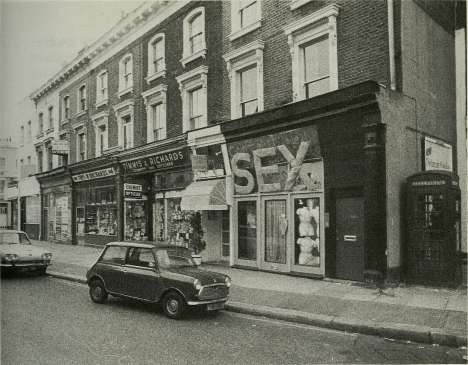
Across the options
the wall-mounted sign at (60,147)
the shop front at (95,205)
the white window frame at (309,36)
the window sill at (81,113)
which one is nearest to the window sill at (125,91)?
the shop front at (95,205)

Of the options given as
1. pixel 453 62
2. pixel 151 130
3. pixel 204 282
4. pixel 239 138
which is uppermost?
pixel 453 62

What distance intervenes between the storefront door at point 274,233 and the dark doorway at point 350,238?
1.77 meters

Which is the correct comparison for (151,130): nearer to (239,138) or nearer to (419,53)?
(239,138)

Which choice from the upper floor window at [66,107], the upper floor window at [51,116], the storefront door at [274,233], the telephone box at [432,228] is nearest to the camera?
the telephone box at [432,228]

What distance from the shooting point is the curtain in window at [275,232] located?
12781 mm

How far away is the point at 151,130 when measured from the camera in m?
18.8

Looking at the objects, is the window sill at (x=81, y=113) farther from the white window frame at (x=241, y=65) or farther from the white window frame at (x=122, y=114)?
the white window frame at (x=241, y=65)

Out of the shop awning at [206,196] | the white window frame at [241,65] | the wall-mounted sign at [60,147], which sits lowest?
the shop awning at [206,196]

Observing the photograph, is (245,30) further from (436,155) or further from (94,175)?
(94,175)

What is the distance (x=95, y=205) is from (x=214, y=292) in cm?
1587

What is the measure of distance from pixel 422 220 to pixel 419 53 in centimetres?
446

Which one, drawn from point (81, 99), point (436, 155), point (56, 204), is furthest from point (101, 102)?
point (436, 155)

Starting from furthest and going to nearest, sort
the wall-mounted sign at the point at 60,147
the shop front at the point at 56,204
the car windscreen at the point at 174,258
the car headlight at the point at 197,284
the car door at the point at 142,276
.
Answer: the shop front at the point at 56,204 < the wall-mounted sign at the point at 60,147 < the car windscreen at the point at 174,258 < the car door at the point at 142,276 < the car headlight at the point at 197,284

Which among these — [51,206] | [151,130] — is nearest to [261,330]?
[151,130]
